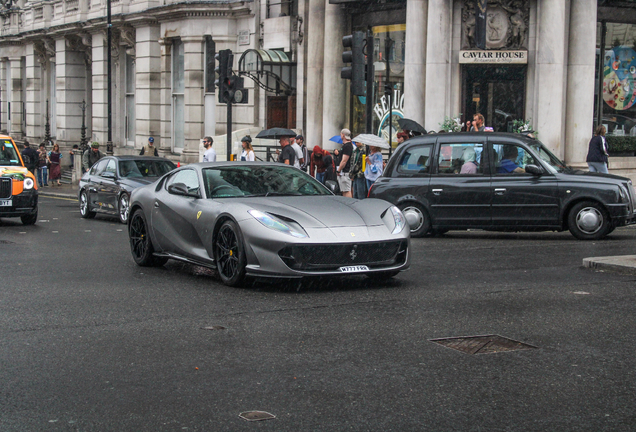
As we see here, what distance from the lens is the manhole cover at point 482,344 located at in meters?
6.78

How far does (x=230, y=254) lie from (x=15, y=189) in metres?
9.56

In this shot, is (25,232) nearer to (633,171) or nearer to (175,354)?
(175,354)

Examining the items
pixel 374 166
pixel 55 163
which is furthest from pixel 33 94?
pixel 374 166

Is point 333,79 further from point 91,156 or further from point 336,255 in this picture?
point 336,255

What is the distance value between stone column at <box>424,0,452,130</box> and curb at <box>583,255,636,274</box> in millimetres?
13367

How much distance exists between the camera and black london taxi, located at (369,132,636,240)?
14312 millimetres

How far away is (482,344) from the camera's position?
6.95 metres

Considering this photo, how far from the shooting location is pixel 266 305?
28.1 feet

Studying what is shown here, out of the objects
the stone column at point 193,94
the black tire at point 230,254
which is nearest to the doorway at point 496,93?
the stone column at point 193,94

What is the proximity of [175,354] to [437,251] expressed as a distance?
6.99 m

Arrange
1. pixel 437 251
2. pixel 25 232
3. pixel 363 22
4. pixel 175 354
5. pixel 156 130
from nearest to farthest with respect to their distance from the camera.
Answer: pixel 175 354 < pixel 437 251 < pixel 25 232 < pixel 363 22 < pixel 156 130

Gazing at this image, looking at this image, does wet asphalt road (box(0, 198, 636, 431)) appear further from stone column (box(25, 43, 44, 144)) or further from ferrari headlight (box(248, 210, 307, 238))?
stone column (box(25, 43, 44, 144))

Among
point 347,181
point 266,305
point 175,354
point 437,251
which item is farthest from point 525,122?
point 175,354

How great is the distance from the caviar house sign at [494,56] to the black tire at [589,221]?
965 cm
